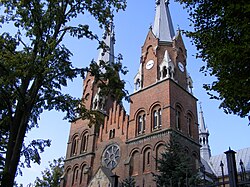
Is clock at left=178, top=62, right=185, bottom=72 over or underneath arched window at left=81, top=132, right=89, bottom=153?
over

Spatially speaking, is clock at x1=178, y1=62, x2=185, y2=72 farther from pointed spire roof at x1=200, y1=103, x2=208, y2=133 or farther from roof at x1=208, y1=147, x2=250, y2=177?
pointed spire roof at x1=200, y1=103, x2=208, y2=133

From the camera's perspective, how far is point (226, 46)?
27.2ft

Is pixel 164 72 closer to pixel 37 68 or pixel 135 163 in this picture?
pixel 135 163

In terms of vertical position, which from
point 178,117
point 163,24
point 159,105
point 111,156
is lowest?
point 111,156

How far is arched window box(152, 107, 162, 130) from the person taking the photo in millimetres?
23892

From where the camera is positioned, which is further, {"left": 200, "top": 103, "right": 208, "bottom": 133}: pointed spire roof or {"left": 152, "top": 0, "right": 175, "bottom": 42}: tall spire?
{"left": 200, "top": 103, "right": 208, "bottom": 133}: pointed spire roof

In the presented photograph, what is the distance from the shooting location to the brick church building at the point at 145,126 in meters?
23.2

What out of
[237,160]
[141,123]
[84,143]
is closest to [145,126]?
[141,123]

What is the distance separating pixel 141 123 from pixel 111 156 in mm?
3775

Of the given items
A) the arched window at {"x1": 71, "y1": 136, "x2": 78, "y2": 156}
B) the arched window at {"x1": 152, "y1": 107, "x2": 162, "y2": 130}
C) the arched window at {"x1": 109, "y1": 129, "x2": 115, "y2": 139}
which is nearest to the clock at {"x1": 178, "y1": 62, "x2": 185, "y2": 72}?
the arched window at {"x1": 152, "y1": 107, "x2": 162, "y2": 130}

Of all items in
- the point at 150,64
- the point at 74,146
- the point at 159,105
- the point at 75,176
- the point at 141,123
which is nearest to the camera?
the point at 159,105

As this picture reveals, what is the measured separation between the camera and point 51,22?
10281 millimetres

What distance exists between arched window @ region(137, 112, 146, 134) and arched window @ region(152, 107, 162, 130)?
1001 mm

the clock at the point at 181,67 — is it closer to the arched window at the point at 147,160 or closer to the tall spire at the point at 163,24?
the tall spire at the point at 163,24
